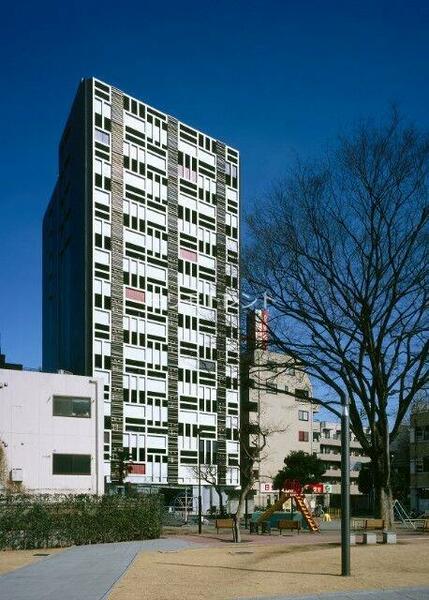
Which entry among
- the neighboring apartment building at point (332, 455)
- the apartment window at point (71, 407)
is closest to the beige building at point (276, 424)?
the neighboring apartment building at point (332, 455)

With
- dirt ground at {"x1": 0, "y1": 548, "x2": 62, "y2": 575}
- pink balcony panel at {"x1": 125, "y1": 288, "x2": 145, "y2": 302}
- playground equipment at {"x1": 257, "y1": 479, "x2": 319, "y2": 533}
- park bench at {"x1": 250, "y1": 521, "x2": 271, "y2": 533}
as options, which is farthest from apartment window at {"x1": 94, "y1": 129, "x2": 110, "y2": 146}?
dirt ground at {"x1": 0, "y1": 548, "x2": 62, "y2": 575}

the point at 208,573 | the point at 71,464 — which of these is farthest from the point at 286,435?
the point at 208,573

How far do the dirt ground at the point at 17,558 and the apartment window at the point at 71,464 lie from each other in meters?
29.3

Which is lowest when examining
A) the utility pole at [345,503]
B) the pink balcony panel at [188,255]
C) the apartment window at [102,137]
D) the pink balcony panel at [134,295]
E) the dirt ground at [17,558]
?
the dirt ground at [17,558]

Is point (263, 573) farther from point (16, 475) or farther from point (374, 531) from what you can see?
point (16, 475)

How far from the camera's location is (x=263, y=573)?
63.8ft

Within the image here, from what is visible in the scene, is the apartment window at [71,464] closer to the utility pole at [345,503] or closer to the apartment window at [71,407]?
the apartment window at [71,407]

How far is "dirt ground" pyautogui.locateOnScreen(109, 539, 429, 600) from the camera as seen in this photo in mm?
16047

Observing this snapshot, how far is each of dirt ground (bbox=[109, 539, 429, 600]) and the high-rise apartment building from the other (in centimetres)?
5050

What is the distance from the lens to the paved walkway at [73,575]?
1631 cm

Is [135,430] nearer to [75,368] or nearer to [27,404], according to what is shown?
[75,368]

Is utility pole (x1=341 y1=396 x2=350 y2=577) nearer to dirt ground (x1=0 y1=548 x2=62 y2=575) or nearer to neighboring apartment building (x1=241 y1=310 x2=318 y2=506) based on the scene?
dirt ground (x1=0 y1=548 x2=62 y2=575)

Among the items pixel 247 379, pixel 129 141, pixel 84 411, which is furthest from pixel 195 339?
pixel 247 379

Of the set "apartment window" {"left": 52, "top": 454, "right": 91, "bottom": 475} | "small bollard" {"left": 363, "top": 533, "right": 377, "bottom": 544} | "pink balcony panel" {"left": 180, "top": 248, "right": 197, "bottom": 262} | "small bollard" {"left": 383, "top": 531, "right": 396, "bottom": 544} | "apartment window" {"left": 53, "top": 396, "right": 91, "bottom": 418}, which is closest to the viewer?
"small bollard" {"left": 363, "top": 533, "right": 377, "bottom": 544}
